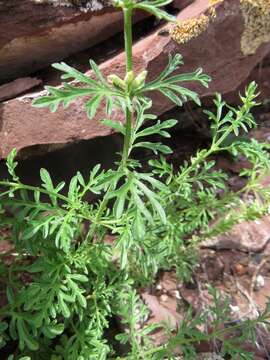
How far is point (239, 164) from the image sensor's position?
13.4 ft

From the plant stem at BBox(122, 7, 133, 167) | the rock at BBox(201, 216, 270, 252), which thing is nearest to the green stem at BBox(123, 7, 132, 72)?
the plant stem at BBox(122, 7, 133, 167)

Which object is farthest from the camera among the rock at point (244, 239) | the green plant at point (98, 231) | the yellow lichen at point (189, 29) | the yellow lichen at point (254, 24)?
the rock at point (244, 239)

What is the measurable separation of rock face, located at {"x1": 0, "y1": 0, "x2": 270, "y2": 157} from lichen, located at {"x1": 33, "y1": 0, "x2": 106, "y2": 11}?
1.08 feet

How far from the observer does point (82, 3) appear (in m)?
2.65

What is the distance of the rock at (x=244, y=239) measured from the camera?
11.5ft

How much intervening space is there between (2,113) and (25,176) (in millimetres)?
623

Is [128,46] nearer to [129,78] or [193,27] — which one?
[129,78]

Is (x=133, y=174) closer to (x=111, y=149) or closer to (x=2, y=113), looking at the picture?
(x=2, y=113)

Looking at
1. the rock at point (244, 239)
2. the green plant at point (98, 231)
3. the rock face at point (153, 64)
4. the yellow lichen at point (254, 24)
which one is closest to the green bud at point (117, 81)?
the green plant at point (98, 231)

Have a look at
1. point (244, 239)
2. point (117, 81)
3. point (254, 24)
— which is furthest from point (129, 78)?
point (244, 239)

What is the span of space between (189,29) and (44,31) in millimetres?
918

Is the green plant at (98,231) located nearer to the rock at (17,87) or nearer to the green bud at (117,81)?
the green bud at (117,81)

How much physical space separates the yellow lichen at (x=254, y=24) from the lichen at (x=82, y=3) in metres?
1.02

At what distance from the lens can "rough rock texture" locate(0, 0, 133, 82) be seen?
8.39 ft
